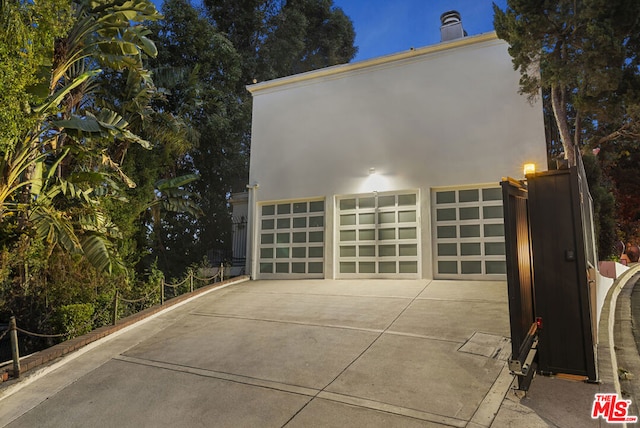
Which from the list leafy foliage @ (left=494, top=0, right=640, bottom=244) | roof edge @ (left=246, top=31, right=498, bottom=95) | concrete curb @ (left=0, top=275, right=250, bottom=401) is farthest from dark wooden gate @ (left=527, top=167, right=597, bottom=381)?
roof edge @ (left=246, top=31, right=498, bottom=95)

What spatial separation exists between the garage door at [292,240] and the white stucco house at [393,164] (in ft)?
0.11

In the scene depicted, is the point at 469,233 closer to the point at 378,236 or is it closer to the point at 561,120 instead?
the point at 378,236

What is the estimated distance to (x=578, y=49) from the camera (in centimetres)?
948

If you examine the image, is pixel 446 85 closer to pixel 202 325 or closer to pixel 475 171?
pixel 475 171

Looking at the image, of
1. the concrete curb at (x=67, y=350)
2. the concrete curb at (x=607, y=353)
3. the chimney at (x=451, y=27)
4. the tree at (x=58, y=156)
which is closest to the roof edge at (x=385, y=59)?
the chimney at (x=451, y=27)

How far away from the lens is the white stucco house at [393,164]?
9750 mm

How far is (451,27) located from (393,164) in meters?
4.91

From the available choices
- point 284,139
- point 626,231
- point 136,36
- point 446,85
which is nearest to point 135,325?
point 136,36

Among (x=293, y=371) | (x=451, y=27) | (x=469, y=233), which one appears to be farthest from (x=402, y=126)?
(x=293, y=371)

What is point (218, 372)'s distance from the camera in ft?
15.9

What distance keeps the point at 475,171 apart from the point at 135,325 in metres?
8.46

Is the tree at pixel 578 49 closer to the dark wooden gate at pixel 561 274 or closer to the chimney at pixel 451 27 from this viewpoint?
the chimney at pixel 451 27

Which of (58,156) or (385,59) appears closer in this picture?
(58,156)

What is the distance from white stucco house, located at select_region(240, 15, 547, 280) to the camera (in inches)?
384
